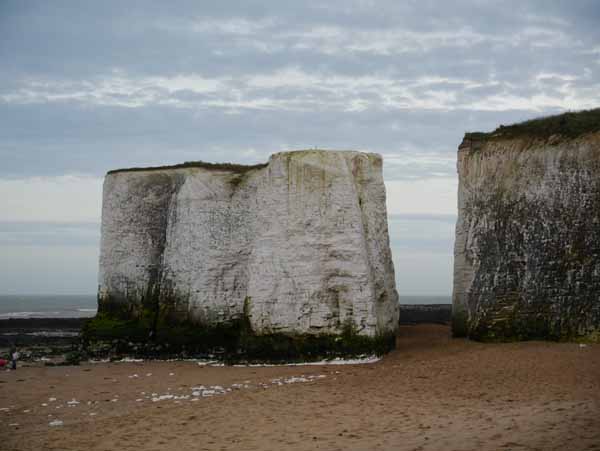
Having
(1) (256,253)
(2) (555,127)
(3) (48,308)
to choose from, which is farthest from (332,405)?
(3) (48,308)

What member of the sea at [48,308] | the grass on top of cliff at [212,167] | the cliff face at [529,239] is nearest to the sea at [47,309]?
the sea at [48,308]

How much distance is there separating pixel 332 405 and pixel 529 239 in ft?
26.9

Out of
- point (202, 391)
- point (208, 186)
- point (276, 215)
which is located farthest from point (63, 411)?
point (208, 186)

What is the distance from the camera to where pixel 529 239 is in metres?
19.3

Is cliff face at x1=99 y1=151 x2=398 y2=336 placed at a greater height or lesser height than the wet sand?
greater

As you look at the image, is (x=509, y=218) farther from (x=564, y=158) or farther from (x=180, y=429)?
(x=180, y=429)

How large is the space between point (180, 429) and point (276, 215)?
812cm

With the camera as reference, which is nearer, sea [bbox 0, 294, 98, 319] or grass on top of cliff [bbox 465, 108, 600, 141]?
grass on top of cliff [bbox 465, 108, 600, 141]

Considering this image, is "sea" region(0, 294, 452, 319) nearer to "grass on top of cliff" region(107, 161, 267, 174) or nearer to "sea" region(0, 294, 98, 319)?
"sea" region(0, 294, 98, 319)

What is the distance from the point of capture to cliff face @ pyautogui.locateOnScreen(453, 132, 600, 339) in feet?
59.9

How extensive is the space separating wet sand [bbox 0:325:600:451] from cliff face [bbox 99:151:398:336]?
1596mm

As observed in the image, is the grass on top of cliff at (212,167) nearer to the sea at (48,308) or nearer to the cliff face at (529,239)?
the cliff face at (529,239)

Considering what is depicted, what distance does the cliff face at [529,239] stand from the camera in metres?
18.3

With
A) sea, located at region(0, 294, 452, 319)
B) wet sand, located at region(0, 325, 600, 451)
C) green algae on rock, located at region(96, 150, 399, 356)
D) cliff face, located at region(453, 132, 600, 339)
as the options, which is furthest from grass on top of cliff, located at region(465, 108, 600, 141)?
sea, located at region(0, 294, 452, 319)
